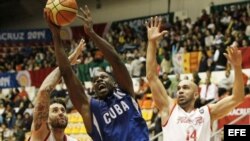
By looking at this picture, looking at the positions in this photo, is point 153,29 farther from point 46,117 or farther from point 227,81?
point 227,81

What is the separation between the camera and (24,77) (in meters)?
18.8

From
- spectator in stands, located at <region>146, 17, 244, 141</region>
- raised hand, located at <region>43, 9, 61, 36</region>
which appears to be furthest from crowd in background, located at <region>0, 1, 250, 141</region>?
raised hand, located at <region>43, 9, 61, 36</region>

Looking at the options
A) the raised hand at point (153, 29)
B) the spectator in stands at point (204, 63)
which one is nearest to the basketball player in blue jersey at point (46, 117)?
the raised hand at point (153, 29)

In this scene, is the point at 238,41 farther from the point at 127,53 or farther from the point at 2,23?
the point at 2,23

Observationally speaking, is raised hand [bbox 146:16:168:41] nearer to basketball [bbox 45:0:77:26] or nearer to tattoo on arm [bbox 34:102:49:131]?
basketball [bbox 45:0:77:26]

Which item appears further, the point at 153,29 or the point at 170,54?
the point at 170,54

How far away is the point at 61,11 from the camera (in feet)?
13.4

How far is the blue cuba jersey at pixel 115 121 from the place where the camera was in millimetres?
4020

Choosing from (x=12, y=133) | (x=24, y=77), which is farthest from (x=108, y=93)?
(x=24, y=77)

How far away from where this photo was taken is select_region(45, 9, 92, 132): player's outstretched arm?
3.92 meters

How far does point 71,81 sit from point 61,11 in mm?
547

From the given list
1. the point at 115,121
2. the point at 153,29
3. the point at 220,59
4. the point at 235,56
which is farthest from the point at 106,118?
the point at 220,59

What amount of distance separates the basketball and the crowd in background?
264 inches

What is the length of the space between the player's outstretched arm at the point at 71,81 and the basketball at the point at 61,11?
0.17ft
